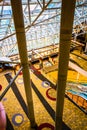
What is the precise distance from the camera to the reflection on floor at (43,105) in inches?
138

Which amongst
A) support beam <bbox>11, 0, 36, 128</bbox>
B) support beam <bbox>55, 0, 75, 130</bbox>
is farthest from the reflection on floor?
support beam <bbox>55, 0, 75, 130</bbox>

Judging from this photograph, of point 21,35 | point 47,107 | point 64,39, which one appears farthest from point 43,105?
point 64,39

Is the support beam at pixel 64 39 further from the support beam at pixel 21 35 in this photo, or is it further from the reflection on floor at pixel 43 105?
the reflection on floor at pixel 43 105

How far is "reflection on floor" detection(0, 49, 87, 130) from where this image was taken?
351 cm

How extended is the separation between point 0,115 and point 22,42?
51.9 inches

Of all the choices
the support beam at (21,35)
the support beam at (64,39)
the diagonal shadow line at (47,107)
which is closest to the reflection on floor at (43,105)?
the diagonal shadow line at (47,107)

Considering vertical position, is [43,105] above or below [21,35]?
below

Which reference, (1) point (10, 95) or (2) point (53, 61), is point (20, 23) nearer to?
(1) point (10, 95)

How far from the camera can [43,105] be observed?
4.07m

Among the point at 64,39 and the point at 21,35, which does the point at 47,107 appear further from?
the point at 64,39

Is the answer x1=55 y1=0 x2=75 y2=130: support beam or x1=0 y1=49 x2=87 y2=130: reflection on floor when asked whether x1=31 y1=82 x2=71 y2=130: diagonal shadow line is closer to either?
x1=0 y1=49 x2=87 y2=130: reflection on floor

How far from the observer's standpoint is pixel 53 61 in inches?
255

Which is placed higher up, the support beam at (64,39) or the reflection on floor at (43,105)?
the support beam at (64,39)

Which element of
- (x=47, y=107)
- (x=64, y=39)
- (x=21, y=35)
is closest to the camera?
(x=64, y=39)
